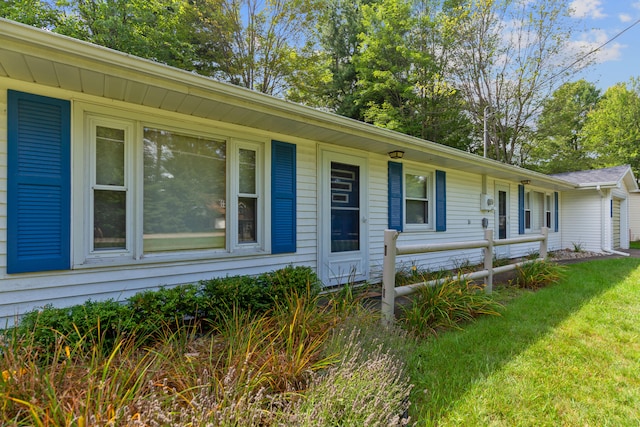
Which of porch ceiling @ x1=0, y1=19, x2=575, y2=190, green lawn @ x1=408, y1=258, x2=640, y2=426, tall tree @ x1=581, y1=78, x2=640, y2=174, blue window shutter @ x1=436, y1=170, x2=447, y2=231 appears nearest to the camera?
green lawn @ x1=408, y1=258, x2=640, y2=426

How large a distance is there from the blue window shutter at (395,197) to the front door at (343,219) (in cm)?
66

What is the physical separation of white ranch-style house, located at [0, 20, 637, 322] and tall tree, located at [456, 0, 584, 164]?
10742 mm

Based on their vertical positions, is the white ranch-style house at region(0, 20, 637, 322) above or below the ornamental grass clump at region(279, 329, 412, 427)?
above

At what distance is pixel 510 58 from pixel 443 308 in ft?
47.2

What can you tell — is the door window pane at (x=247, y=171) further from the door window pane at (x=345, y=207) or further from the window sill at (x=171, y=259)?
the door window pane at (x=345, y=207)

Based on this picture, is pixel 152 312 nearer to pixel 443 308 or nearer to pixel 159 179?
pixel 159 179

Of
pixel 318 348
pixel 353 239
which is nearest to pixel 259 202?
pixel 353 239

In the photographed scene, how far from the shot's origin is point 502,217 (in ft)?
27.6

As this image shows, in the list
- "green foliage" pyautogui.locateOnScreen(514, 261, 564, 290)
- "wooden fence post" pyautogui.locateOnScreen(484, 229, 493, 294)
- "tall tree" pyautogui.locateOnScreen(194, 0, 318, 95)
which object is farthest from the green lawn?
"tall tree" pyautogui.locateOnScreen(194, 0, 318, 95)

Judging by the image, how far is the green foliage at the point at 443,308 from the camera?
3.18 metres

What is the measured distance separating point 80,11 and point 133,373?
14.5 m

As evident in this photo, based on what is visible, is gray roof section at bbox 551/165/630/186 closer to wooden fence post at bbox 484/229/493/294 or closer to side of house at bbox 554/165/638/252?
side of house at bbox 554/165/638/252

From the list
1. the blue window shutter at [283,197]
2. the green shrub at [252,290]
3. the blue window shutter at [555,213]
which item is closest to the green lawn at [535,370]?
the green shrub at [252,290]

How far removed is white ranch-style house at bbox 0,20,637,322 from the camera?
2.52 metres
